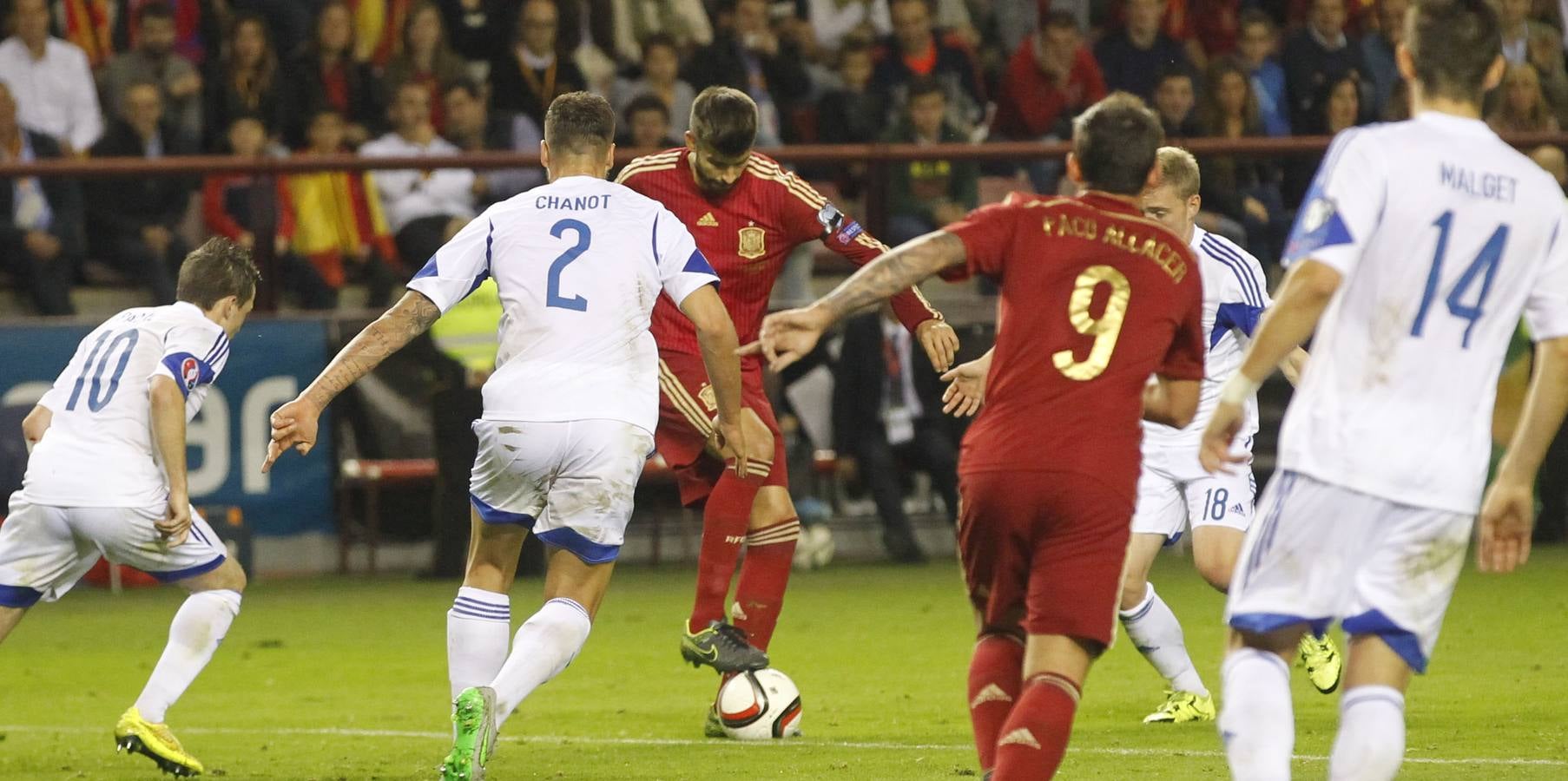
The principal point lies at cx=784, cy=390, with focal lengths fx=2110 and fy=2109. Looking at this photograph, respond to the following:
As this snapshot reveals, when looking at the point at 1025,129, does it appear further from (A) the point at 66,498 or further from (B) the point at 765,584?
(A) the point at 66,498

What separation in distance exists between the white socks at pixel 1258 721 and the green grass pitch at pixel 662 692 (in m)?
1.76

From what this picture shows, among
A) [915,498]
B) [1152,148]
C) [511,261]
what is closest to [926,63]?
[915,498]

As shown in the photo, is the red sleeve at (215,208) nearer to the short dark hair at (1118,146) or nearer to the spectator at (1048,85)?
the spectator at (1048,85)

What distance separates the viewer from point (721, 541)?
7.87 m

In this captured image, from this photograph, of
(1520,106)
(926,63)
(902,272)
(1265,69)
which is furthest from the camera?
(1265,69)

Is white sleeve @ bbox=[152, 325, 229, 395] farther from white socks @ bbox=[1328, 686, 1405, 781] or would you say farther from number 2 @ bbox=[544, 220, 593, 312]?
white socks @ bbox=[1328, 686, 1405, 781]

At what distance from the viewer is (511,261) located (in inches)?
250

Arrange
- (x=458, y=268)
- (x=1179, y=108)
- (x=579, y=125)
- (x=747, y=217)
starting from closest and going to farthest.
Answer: (x=458, y=268)
(x=579, y=125)
(x=747, y=217)
(x=1179, y=108)

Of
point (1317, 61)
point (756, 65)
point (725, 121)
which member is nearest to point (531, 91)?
point (756, 65)

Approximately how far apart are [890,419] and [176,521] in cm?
757

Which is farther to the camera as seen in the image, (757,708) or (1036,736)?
(757,708)

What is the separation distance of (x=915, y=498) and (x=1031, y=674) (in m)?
9.60

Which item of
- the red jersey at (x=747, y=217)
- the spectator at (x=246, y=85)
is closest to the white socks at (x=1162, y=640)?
the red jersey at (x=747, y=217)

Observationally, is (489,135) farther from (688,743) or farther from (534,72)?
(688,743)
